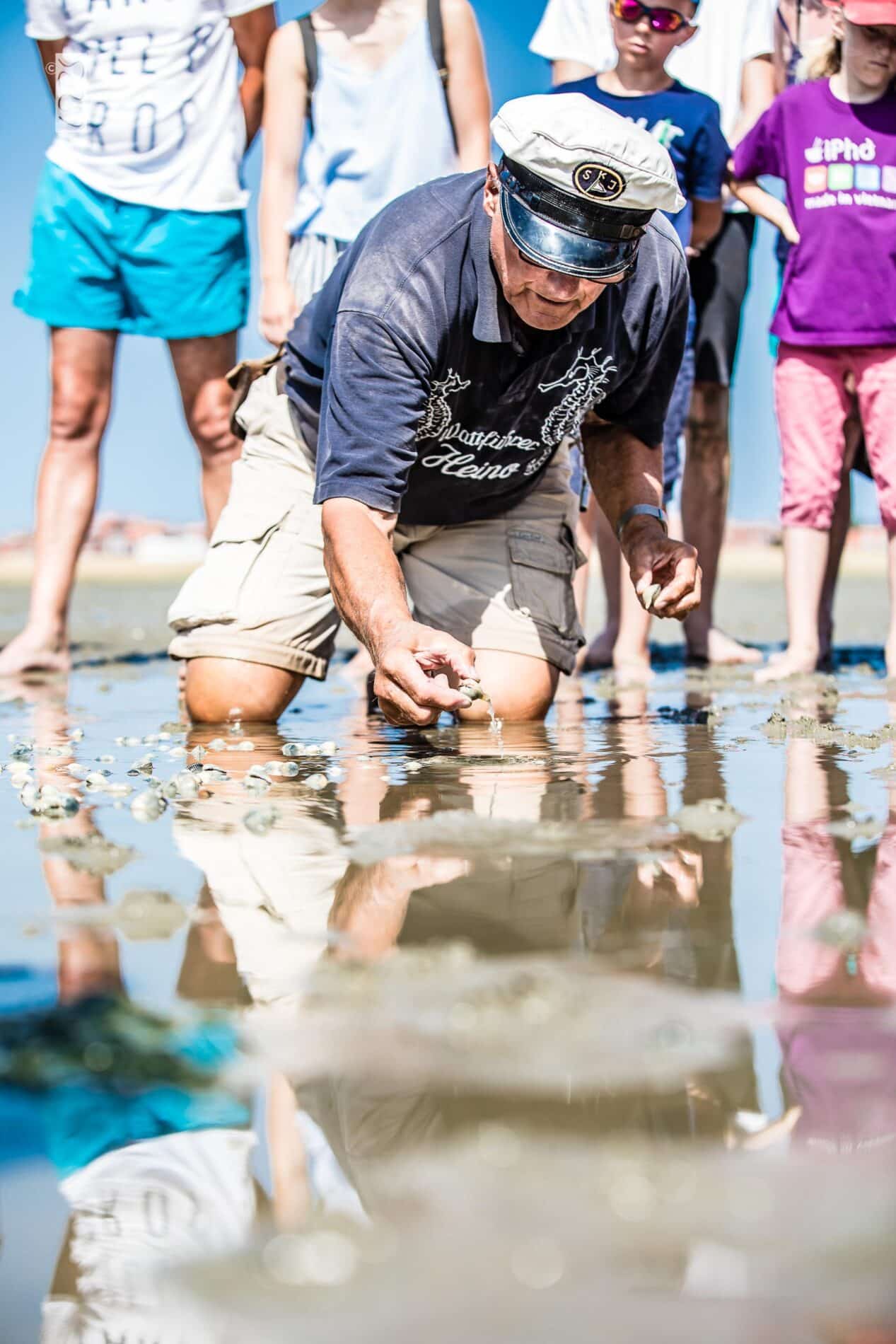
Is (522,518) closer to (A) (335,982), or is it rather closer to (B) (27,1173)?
(A) (335,982)

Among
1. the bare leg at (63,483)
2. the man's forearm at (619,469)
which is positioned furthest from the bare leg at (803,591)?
the bare leg at (63,483)

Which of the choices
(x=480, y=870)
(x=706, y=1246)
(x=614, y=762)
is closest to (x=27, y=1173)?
(x=706, y=1246)

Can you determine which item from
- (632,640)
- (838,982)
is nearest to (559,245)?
(838,982)

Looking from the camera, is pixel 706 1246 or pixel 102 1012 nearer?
pixel 706 1246

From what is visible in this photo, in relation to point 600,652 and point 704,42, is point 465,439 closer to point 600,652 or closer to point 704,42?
point 600,652

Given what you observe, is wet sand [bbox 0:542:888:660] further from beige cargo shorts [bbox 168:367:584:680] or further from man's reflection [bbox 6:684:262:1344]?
man's reflection [bbox 6:684:262:1344]

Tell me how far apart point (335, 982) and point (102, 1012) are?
0.75 ft

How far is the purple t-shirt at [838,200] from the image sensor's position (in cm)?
446

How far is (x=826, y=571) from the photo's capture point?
209 inches

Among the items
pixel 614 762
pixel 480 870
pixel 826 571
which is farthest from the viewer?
pixel 826 571

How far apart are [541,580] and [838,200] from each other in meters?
1.86

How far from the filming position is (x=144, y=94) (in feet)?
14.6

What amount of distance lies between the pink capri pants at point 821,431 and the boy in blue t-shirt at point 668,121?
13.7 inches

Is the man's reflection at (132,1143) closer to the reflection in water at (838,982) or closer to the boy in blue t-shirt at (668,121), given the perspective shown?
the reflection in water at (838,982)
